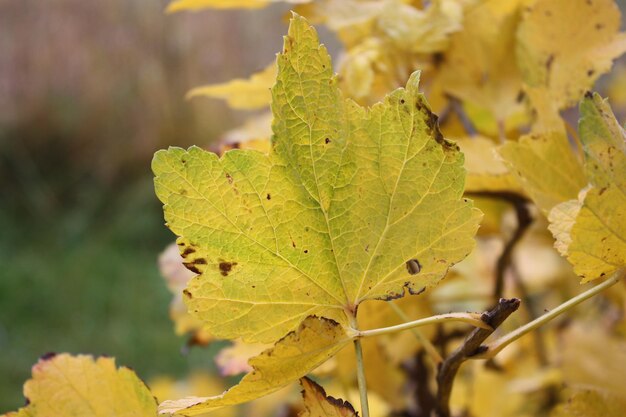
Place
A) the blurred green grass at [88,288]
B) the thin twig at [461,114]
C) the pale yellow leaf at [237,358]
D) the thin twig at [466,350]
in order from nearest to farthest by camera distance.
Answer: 1. the thin twig at [466,350]
2. the pale yellow leaf at [237,358]
3. the thin twig at [461,114]
4. the blurred green grass at [88,288]

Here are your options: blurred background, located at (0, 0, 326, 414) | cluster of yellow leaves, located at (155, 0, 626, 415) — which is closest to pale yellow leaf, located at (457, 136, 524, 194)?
cluster of yellow leaves, located at (155, 0, 626, 415)

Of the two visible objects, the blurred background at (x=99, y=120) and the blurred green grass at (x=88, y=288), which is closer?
the blurred green grass at (x=88, y=288)

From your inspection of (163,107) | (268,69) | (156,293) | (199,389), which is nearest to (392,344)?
(268,69)

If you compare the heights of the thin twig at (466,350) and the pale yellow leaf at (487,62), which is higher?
the pale yellow leaf at (487,62)

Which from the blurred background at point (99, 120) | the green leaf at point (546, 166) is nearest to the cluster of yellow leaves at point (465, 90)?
the green leaf at point (546, 166)

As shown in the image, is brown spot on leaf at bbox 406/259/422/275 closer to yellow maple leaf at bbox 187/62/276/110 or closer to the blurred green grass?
yellow maple leaf at bbox 187/62/276/110

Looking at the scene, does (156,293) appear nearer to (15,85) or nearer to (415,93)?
(15,85)

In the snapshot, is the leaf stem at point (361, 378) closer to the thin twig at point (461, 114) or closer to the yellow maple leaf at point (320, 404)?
the yellow maple leaf at point (320, 404)
